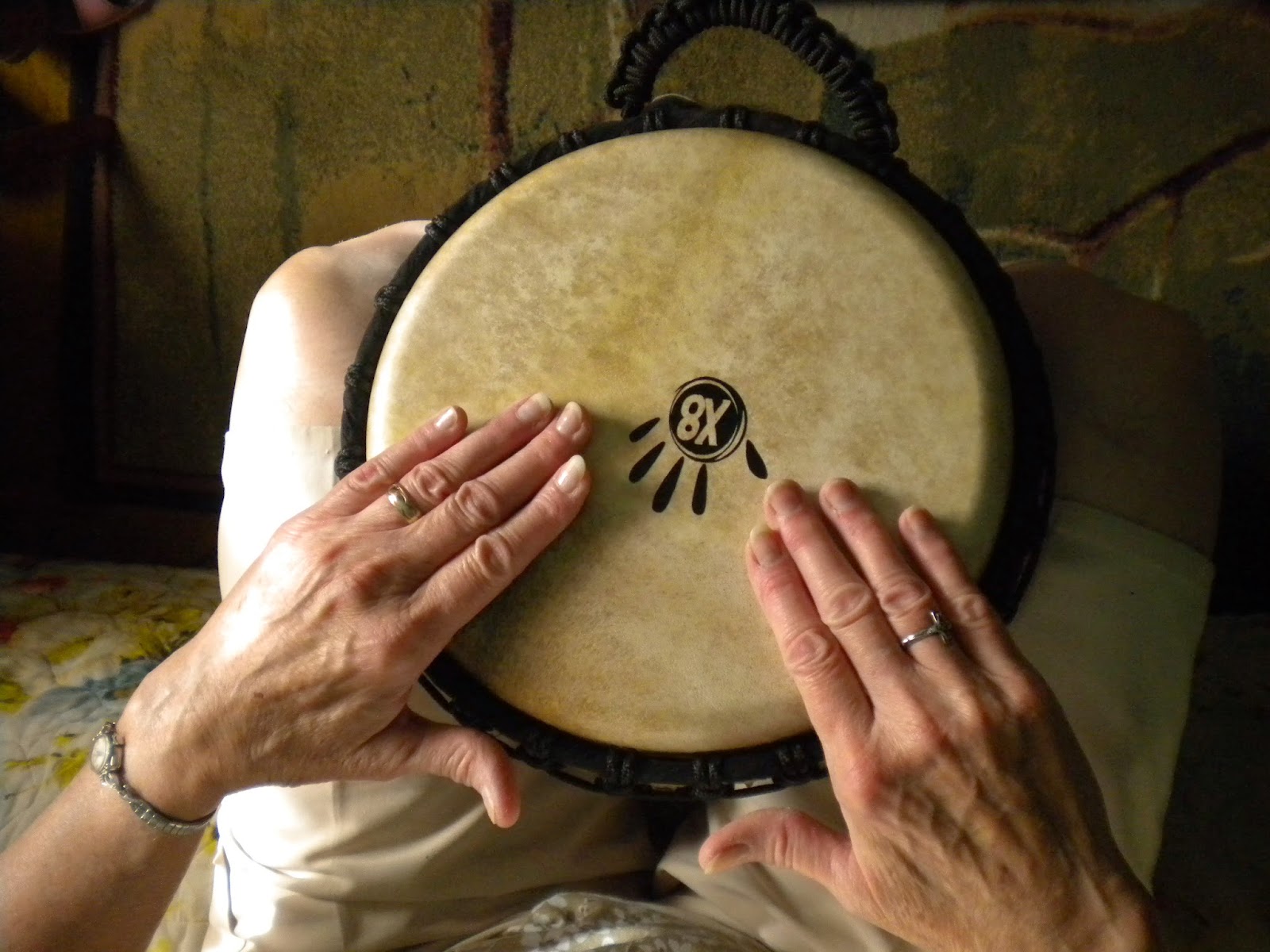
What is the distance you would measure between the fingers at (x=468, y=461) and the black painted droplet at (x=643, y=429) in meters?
0.06

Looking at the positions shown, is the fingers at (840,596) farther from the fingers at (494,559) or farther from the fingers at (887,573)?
the fingers at (494,559)

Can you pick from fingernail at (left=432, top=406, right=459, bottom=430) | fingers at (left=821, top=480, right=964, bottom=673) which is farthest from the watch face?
fingers at (left=821, top=480, right=964, bottom=673)

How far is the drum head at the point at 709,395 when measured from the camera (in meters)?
0.66

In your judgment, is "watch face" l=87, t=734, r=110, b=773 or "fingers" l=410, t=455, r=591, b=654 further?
"watch face" l=87, t=734, r=110, b=773

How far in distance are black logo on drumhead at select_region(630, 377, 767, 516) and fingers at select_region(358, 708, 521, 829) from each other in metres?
0.23

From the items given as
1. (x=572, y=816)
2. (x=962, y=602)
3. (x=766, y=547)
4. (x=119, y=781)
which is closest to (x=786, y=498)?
(x=766, y=547)

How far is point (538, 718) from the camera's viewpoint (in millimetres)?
703

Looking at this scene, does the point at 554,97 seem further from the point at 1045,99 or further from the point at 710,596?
the point at 710,596

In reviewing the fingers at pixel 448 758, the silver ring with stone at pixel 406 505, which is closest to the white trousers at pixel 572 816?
the fingers at pixel 448 758

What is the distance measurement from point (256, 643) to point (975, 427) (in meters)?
0.57

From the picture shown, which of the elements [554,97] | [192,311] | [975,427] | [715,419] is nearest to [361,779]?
[715,419]

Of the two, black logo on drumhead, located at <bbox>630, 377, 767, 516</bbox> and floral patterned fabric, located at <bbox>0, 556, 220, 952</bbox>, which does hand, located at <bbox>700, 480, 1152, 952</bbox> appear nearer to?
black logo on drumhead, located at <bbox>630, 377, 767, 516</bbox>

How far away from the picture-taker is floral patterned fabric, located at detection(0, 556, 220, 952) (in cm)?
108

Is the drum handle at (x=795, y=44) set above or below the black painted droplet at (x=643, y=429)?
above
